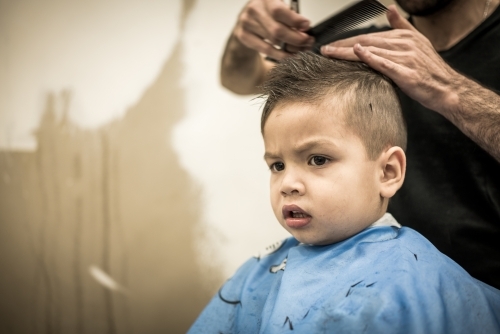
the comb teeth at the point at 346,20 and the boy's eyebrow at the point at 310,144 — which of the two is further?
the comb teeth at the point at 346,20

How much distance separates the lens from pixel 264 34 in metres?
1.37

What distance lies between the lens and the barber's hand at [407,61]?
1020 mm

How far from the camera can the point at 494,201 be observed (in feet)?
4.05

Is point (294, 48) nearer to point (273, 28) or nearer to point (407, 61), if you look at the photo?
point (273, 28)

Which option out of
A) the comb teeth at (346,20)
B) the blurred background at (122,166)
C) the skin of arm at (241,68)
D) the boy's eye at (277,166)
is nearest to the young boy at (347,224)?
the boy's eye at (277,166)

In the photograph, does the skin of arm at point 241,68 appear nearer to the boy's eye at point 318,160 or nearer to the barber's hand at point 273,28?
the barber's hand at point 273,28

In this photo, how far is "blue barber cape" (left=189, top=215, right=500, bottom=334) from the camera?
2.67ft

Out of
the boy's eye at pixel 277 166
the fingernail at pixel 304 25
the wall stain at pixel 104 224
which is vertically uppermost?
the fingernail at pixel 304 25

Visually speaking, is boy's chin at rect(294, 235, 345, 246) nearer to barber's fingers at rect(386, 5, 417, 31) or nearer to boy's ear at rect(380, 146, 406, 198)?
boy's ear at rect(380, 146, 406, 198)

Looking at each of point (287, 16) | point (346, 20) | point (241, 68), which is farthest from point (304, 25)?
point (241, 68)

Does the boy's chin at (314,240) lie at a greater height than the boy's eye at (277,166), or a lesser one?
lesser

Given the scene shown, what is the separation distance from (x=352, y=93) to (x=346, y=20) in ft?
0.97

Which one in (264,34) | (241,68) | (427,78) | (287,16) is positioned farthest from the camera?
(241,68)

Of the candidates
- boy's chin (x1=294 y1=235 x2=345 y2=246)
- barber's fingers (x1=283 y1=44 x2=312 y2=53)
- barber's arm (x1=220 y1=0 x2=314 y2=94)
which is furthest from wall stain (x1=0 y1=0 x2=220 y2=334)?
boy's chin (x1=294 y1=235 x2=345 y2=246)
